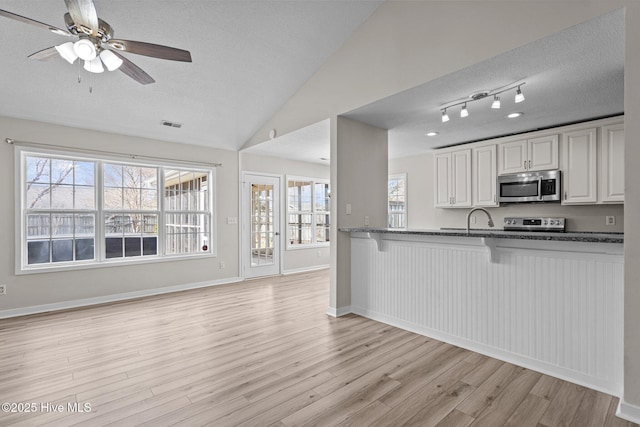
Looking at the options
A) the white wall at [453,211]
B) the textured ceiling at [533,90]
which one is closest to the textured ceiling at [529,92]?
the textured ceiling at [533,90]

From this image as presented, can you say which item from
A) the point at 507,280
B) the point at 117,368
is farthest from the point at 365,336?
the point at 117,368

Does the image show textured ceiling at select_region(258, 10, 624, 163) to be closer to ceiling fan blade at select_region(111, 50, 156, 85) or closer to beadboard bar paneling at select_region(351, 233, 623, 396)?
beadboard bar paneling at select_region(351, 233, 623, 396)

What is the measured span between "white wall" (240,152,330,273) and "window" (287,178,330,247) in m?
0.13

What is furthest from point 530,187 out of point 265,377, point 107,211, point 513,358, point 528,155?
point 107,211

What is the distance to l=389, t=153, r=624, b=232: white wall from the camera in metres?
4.13

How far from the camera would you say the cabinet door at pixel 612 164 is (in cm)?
369

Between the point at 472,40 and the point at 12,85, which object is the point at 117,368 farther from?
the point at 472,40

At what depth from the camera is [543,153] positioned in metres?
4.32

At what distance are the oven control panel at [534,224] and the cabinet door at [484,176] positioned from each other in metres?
0.37

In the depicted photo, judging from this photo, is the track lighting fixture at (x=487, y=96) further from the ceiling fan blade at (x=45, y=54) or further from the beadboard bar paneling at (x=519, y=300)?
the ceiling fan blade at (x=45, y=54)

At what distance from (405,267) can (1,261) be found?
15.6 ft

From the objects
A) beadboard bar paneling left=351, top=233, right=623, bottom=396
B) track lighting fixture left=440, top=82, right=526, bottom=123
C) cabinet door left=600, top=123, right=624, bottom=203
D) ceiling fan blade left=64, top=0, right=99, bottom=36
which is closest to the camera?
ceiling fan blade left=64, top=0, right=99, bottom=36

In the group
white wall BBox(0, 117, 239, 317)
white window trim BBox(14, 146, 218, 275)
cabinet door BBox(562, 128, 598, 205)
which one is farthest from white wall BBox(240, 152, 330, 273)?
cabinet door BBox(562, 128, 598, 205)

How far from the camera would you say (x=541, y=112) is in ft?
12.1
